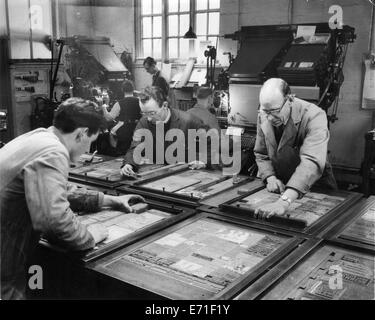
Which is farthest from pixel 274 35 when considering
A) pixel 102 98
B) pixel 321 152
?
pixel 102 98

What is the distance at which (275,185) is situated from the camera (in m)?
2.92

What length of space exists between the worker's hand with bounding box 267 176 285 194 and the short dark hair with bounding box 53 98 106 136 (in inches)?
54.6

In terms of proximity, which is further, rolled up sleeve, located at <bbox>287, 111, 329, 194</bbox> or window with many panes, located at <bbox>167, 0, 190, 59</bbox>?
window with many panes, located at <bbox>167, 0, 190, 59</bbox>

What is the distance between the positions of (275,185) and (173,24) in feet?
Answer: 22.8

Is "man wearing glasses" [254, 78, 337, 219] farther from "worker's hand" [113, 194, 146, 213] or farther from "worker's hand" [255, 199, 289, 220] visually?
"worker's hand" [113, 194, 146, 213]

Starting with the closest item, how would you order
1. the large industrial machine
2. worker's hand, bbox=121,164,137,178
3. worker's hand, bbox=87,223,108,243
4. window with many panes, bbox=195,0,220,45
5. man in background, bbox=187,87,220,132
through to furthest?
worker's hand, bbox=87,223,108,243
worker's hand, bbox=121,164,137,178
man in background, bbox=187,87,220,132
the large industrial machine
window with many panes, bbox=195,0,220,45

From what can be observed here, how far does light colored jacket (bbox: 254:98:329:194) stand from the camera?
2729 millimetres

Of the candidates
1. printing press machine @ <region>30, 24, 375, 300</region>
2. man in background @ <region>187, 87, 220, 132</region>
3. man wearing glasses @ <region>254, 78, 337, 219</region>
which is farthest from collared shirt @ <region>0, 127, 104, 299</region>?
man in background @ <region>187, 87, 220, 132</region>

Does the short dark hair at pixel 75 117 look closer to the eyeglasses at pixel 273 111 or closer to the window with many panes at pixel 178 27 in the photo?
the eyeglasses at pixel 273 111

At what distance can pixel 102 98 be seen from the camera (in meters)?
7.79

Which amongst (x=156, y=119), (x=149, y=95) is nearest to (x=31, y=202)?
(x=149, y=95)

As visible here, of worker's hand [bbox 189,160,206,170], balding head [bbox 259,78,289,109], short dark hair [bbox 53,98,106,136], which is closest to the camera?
short dark hair [bbox 53,98,106,136]

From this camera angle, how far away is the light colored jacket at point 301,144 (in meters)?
2.73
